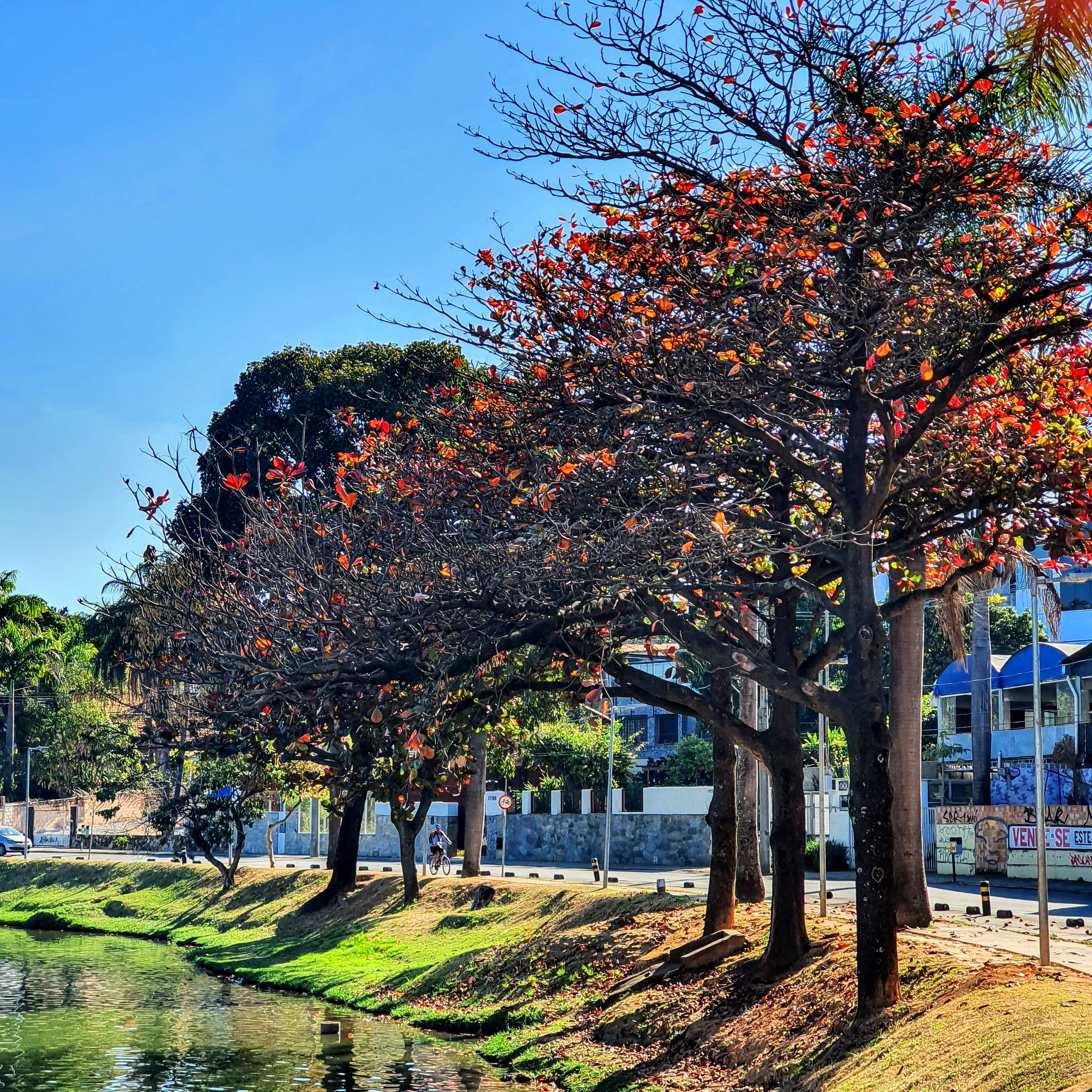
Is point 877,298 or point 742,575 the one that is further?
point 742,575

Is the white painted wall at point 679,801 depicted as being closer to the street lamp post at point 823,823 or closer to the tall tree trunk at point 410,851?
the tall tree trunk at point 410,851

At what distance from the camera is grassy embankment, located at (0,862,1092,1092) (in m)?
13.1

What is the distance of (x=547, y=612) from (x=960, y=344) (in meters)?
5.52

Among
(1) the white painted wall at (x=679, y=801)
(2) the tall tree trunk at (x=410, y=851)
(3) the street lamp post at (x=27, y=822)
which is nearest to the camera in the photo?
(2) the tall tree trunk at (x=410, y=851)

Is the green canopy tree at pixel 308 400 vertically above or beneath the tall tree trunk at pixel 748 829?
above

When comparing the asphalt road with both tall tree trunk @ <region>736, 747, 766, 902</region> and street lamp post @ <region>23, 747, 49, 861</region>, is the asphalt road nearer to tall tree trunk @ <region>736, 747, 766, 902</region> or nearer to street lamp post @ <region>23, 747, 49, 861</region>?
tall tree trunk @ <region>736, 747, 766, 902</region>

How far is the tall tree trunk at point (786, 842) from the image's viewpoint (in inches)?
705

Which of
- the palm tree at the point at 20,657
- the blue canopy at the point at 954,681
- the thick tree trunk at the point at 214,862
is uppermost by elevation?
the palm tree at the point at 20,657

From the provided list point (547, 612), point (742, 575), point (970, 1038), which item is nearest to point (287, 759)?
point (547, 612)

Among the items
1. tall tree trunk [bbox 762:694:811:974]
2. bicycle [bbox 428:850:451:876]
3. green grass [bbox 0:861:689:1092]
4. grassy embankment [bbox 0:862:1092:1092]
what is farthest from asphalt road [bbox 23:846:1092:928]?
tall tree trunk [bbox 762:694:811:974]

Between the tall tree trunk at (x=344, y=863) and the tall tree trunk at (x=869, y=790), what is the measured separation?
23.0m

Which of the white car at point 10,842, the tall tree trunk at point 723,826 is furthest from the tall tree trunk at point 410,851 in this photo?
the white car at point 10,842

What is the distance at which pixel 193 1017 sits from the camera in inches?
985

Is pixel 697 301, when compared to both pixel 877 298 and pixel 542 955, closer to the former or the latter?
pixel 877 298
